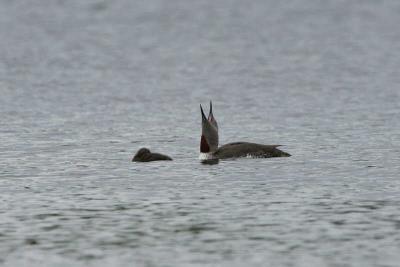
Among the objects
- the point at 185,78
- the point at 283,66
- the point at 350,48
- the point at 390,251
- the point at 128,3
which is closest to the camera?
the point at 390,251

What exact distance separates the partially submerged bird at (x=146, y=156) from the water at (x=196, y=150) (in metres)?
0.18

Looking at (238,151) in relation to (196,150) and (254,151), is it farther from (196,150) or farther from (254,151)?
(196,150)

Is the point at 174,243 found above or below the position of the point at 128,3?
below

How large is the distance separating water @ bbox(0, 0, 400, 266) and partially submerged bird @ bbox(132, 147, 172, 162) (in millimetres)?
182

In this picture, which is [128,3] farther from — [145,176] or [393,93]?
[145,176]

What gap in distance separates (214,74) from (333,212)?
2471 centimetres

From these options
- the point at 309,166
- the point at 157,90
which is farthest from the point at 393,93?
the point at 309,166

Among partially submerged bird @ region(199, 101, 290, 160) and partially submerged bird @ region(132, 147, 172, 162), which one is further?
partially submerged bird @ region(199, 101, 290, 160)

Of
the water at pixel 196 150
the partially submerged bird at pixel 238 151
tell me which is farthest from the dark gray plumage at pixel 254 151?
the water at pixel 196 150

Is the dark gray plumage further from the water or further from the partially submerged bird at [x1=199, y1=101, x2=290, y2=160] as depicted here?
the water

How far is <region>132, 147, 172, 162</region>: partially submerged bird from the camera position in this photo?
73.5ft

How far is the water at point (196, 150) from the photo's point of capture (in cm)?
1555

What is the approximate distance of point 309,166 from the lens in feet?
71.5

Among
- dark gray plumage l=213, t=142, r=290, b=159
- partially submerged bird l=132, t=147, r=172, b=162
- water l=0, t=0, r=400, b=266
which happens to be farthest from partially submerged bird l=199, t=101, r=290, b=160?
partially submerged bird l=132, t=147, r=172, b=162
